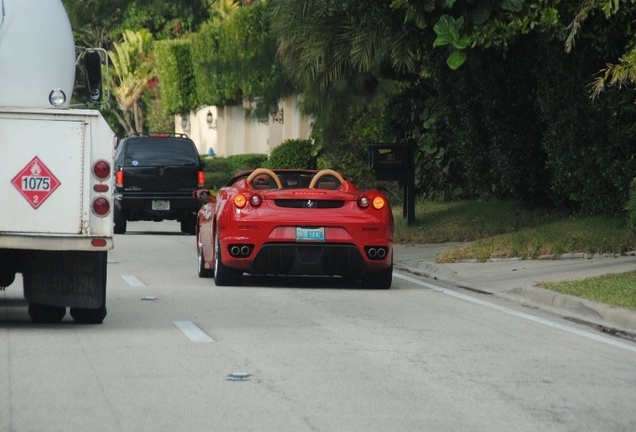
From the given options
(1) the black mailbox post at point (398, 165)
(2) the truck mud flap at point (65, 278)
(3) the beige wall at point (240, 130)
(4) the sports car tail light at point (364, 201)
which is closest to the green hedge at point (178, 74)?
(3) the beige wall at point (240, 130)

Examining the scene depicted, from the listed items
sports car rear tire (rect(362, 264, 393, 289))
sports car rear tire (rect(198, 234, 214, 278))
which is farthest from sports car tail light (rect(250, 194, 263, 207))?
sports car rear tire (rect(198, 234, 214, 278))

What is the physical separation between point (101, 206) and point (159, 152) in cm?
1726

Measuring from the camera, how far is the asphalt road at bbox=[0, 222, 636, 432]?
8.35 meters

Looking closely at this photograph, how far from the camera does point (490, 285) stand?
17.1 meters

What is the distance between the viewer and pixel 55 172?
38.1 feet

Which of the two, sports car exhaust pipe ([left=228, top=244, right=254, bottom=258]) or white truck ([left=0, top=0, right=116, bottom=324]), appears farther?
sports car exhaust pipe ([left=228, top=244, right=254, bottom=258])

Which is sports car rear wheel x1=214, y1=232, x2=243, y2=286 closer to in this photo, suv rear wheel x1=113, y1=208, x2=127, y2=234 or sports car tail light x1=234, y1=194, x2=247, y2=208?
sports car tail light x1=234, y1=194, x2=247, y2=208

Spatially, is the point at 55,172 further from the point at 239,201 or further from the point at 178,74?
the point at 178,74

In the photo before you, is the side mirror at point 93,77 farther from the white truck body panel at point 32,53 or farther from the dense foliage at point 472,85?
the dense foliage at point 472,85

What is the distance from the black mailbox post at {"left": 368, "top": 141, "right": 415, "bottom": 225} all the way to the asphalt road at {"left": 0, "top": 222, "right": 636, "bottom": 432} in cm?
947

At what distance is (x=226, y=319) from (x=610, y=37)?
804 centimetres

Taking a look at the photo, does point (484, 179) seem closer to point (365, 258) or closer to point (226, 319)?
point (365, 258)

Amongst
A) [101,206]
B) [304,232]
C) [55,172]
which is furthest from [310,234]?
[55,172]

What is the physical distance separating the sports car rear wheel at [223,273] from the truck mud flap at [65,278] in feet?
13.2
